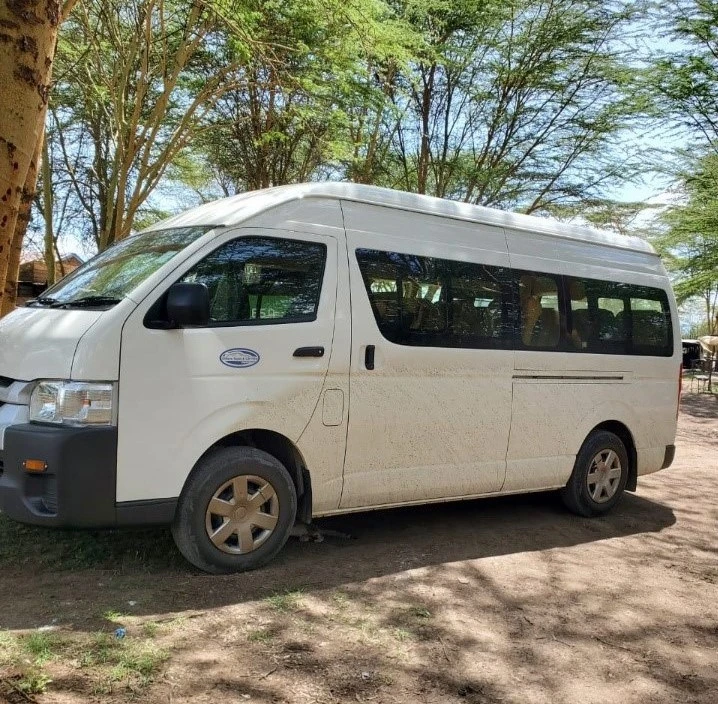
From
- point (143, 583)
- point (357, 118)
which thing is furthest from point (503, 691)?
point (357, 118)

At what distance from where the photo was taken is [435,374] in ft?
17.3

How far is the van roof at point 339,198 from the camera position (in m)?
4.75

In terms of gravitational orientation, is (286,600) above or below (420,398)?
below

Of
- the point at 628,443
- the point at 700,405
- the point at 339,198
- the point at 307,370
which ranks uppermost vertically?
the point at 339,198

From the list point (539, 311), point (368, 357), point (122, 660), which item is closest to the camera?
point (122, 660)

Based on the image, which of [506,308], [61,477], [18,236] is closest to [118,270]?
[61,477]

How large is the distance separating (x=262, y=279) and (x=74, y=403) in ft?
4.34

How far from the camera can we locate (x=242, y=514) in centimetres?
446

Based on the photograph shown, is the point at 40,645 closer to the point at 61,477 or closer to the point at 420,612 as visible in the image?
the point at 61,477

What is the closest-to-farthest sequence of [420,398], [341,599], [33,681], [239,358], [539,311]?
[33,681], [341,599], [239,358], [420,398], [539,311]

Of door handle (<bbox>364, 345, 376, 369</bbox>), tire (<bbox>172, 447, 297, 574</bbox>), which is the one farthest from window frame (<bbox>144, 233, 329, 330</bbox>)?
tire (<bbox>172, 447, 297, 574</bbox>)

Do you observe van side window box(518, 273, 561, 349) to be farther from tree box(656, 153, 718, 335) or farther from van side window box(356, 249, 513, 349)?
tree box(656, 153, 718, 335)

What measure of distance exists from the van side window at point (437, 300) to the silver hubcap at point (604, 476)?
1.56m

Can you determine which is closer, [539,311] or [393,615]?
[393,615]
